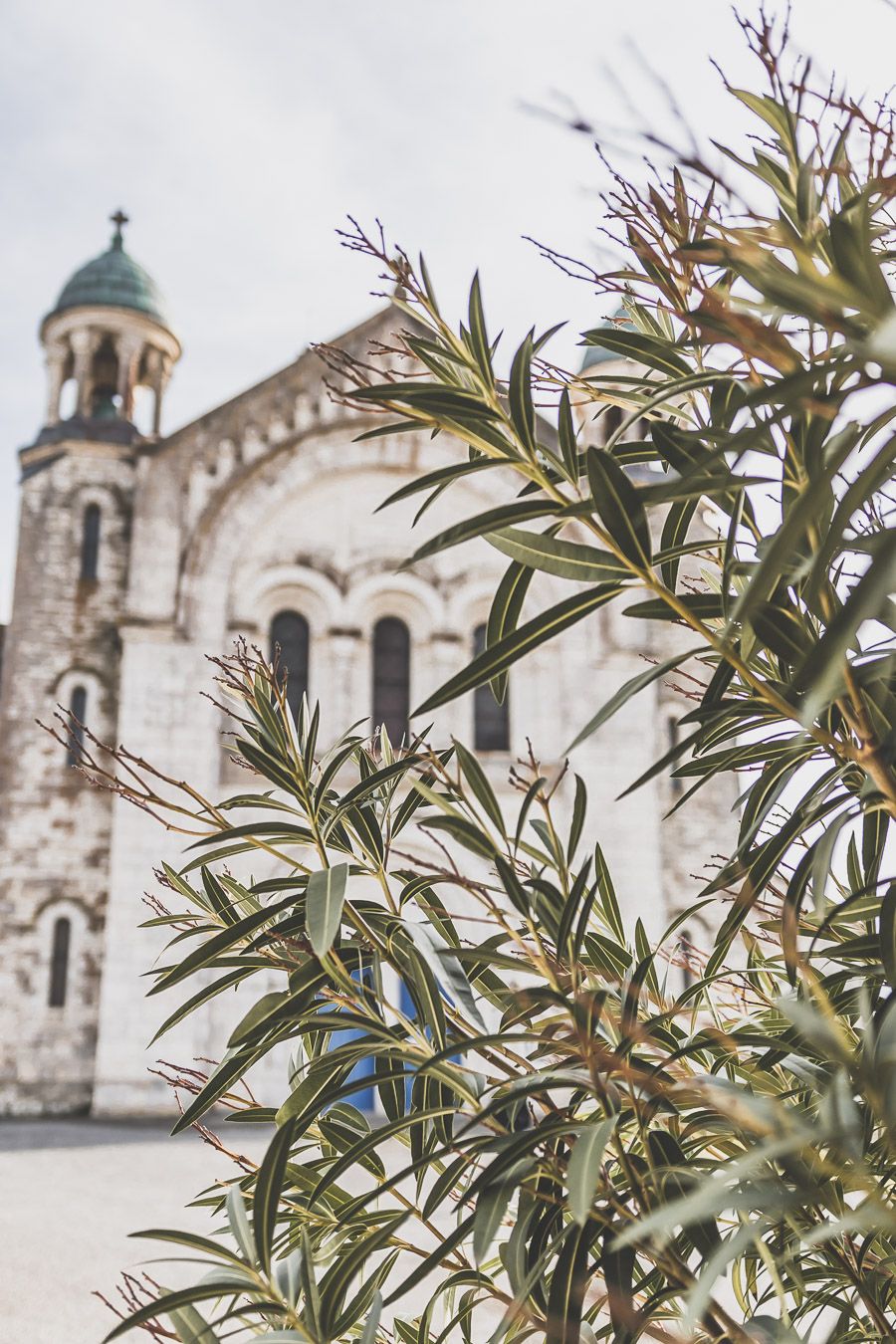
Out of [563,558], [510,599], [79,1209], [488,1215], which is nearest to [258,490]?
[79,1209]

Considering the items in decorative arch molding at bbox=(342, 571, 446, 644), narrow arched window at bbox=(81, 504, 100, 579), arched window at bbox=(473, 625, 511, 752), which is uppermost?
narrow arched window at bbox=(81, 504, 100, 579)

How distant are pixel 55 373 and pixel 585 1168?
50.5ft

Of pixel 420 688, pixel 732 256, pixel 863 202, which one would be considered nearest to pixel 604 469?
pixel 732 256

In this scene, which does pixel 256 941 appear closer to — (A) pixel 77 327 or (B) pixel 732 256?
(B) pixel 732 256

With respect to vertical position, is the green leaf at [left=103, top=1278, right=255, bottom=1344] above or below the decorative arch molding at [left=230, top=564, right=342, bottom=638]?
below

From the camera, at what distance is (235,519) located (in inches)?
563

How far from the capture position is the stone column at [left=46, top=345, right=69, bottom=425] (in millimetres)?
15258

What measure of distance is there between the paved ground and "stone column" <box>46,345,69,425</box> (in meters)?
7.94

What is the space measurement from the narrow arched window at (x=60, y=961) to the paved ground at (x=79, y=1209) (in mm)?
1186

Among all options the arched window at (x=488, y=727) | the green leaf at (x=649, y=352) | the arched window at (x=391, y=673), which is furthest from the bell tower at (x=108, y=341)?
the green leaf at (x=649, y=352)

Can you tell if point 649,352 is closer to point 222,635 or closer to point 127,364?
point 222,635

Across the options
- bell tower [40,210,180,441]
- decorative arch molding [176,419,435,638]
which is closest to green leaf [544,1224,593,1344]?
decorative arch molding [176,419,435,638]

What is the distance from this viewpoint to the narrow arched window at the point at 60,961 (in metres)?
12.9

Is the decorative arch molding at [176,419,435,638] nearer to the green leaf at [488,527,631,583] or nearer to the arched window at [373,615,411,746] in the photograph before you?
the arched window at [373,615,411,746]
